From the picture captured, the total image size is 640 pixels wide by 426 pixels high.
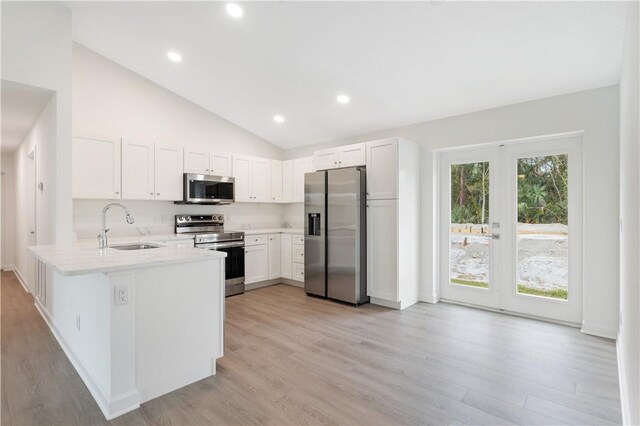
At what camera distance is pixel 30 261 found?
4.82 m

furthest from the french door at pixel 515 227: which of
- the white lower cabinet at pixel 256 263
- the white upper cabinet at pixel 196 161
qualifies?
the white upper cabinet at pixel 196 161

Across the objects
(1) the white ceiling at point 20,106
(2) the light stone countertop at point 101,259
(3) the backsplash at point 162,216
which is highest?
(1) the white ceiling at point 20,106

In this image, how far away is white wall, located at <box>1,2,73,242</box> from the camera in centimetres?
301

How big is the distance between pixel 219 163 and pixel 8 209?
18.4ft

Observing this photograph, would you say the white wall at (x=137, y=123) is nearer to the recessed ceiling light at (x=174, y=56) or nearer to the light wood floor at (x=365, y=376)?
the recessed ceiling light at (x=174, y=56)

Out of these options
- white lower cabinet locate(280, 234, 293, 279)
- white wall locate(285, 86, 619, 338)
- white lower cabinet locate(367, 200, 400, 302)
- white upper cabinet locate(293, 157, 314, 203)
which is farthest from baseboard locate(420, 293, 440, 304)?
white upper cabinet locate(293, 157, 314, 203)

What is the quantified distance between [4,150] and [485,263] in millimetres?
8926

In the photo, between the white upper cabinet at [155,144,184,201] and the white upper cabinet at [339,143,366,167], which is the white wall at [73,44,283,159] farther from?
the white upper cabinet at [339,143,366,167]

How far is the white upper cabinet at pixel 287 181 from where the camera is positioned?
19.4ft

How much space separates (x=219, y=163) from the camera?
5137 mm

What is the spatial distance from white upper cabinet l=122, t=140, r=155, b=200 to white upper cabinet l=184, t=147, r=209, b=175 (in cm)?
48

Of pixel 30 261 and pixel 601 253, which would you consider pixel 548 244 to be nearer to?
pixel 601 253

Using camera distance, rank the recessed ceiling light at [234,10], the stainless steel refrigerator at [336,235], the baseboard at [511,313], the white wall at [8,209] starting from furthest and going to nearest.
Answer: the white wall at [8,209] < the stainless steel refrigerator at [336,235] < the baseboard at [511,313] < the recessed ceiling light at [234,10]

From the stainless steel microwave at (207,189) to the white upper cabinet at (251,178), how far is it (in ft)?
0.79
